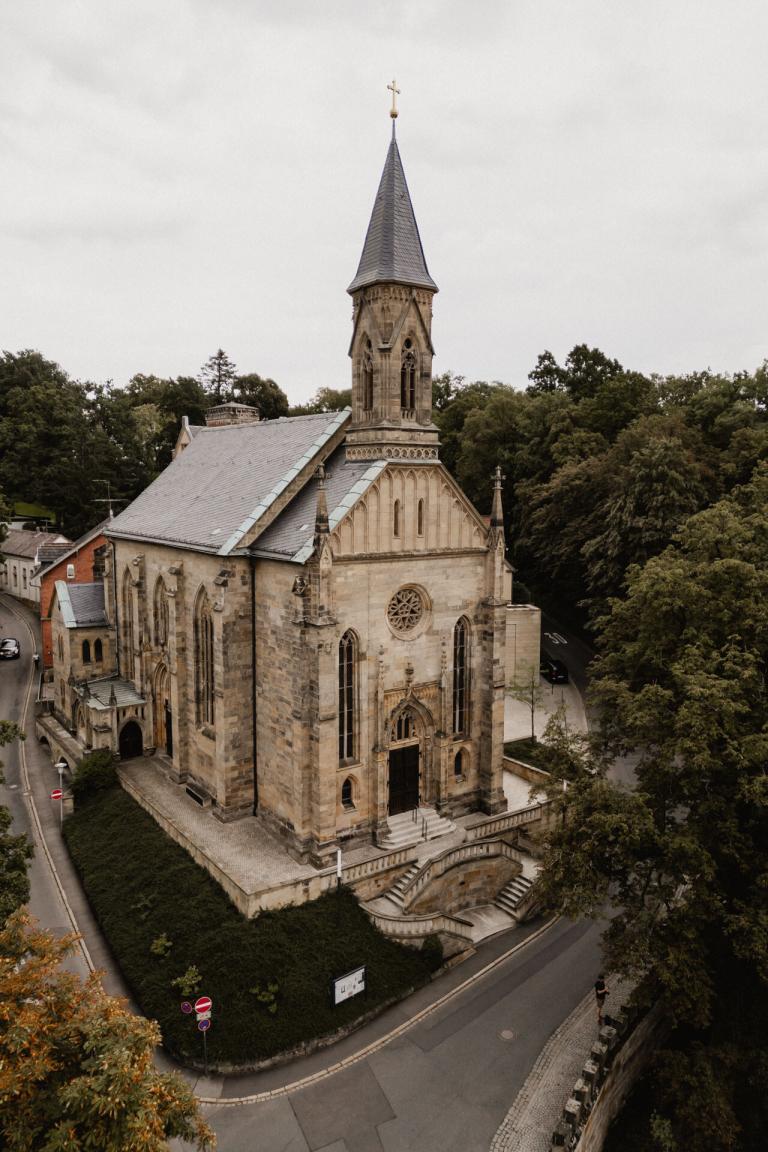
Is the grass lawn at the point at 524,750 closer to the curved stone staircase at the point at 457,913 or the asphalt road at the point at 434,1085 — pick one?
the curved stone staircase at the point at 457,913

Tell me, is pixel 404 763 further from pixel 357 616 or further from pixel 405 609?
pixel 357 616

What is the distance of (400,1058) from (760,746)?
12.6 meters

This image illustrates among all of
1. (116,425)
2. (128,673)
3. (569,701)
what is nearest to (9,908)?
(128,673)

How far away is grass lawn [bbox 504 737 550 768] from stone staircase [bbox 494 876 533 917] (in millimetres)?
8657

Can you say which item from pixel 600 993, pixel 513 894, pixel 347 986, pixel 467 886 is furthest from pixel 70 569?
pixel 600 993

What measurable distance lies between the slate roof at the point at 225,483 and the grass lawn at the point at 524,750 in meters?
17.7

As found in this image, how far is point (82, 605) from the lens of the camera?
1634 inches

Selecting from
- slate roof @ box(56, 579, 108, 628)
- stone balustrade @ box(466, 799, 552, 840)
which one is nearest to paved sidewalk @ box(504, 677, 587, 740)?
stone balustrade @ box(466, 799, 552, 840)

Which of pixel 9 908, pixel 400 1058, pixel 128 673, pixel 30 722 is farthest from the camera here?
pixel 30 722

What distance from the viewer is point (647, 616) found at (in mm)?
23688

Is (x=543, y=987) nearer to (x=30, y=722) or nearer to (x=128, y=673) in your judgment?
(x=128, y=673)

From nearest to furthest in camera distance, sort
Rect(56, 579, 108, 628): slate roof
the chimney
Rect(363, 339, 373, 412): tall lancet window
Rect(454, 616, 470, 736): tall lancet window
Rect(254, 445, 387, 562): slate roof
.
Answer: Rect(254, 445, 387, 562): slate roof, Rect(363, 339, 373, 412): tall lancet window, Rect(454, 616, 470, 736): tall lancet window, Rect(56, 579, 108, 628): slate roof, the chimney

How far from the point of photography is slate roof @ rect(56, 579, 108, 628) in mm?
40562

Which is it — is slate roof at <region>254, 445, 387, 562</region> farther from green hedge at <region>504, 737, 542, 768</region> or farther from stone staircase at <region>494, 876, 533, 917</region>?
green hedge at <region>504, 737, 542, 768</region>
